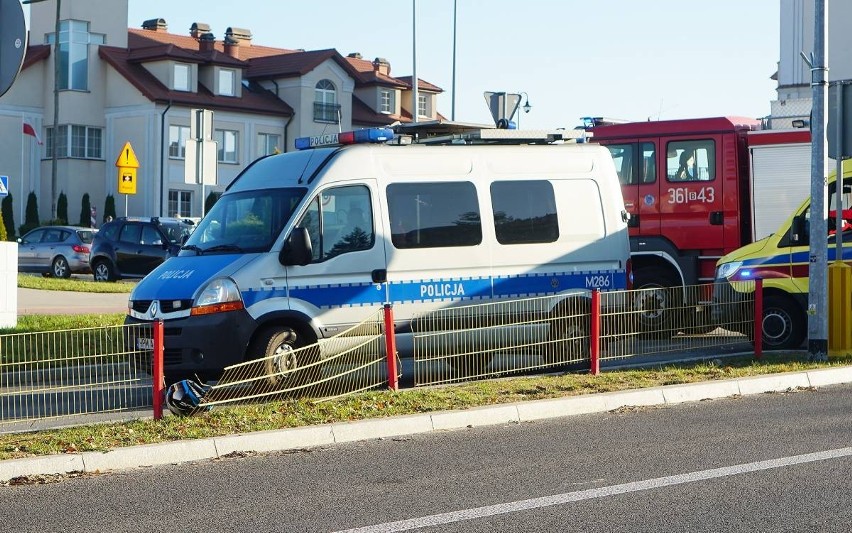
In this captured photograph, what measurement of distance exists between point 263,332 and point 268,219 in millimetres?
1205

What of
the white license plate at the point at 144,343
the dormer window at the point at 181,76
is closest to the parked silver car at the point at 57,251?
the white license plate at the point at 144,343

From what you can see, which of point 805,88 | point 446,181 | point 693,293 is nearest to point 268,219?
point 446,181

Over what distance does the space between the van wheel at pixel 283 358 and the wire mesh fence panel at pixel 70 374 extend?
4.25ft

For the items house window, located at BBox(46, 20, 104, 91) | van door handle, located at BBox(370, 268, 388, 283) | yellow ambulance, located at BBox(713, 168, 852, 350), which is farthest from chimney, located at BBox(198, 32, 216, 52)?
van door handle, located at BBox(370, 268, 388, 283)

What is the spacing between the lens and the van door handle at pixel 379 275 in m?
13.3

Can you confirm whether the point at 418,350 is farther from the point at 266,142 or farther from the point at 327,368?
the point at 266,142

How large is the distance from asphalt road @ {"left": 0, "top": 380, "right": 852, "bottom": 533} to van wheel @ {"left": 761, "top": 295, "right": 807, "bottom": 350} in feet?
17.9

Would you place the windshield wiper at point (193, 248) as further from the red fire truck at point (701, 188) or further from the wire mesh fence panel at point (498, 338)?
the red fire truck at point (701, 188)

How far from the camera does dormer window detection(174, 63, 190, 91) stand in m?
60.9

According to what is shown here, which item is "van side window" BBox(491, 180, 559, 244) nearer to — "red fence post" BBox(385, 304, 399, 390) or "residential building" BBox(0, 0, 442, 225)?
"red fence post" BBox(385, 304, 399, 390)

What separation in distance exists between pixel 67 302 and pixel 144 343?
42.8 ft

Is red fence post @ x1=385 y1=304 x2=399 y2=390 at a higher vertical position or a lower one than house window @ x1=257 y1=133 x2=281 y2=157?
lower

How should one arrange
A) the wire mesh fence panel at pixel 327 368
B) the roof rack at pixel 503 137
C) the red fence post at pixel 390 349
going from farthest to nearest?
the roof rack at pixel 503 137 → the red fence post at pixel 390 349 → the wire mesh fence panel at pixel 327 368

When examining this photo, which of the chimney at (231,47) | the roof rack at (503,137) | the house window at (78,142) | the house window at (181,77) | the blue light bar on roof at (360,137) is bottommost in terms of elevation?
the blue light bar on roof at (360,137)
